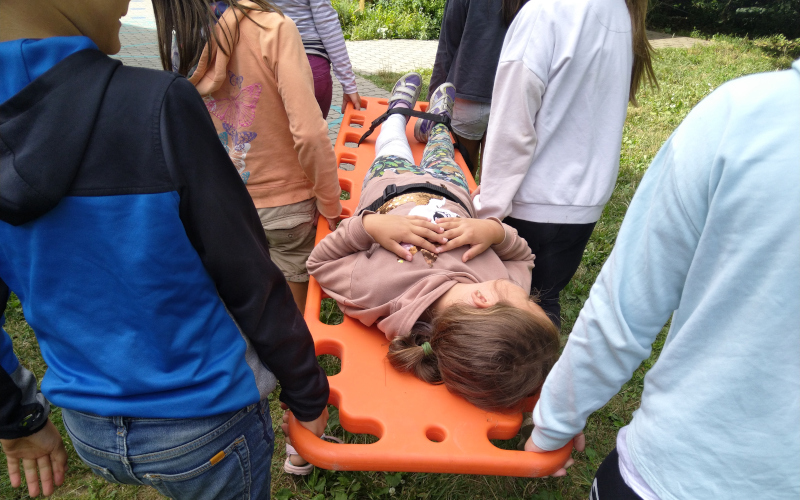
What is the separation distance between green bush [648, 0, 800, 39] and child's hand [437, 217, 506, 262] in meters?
13.6

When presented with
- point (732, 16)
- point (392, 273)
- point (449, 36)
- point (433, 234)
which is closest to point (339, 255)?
point (392, 273)

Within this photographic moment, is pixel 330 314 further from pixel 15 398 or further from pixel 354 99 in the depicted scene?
pixel 15 398

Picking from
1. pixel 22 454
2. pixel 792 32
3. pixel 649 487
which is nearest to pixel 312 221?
pixel 22 454

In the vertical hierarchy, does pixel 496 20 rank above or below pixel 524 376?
above

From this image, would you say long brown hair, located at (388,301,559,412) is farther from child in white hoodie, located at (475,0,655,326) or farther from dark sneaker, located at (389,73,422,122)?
dark sneaker, located at (389,73,422,122)

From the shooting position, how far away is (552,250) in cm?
207

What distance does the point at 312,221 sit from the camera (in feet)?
7.48

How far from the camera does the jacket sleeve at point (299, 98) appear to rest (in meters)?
1.76

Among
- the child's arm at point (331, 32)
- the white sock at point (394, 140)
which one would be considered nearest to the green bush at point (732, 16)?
the white sock at point (394, 140)

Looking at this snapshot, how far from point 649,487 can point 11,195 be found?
3.64 ft

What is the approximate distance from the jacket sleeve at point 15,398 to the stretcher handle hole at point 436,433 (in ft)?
3.27

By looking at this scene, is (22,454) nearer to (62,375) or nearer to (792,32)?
(62,375)

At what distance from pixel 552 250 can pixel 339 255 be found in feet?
2.98

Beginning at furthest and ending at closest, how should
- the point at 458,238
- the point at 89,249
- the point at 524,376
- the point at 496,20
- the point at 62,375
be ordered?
the point at 496,20
the point at 458,238
the point at 524,376
the point at 62,375
the point at 89,249
